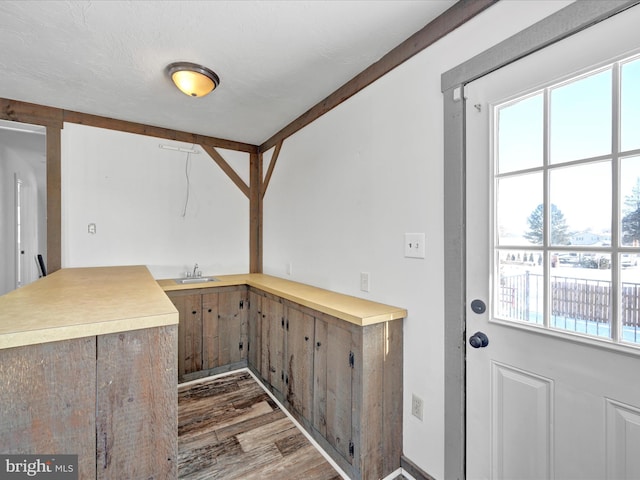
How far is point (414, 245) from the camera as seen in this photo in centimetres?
170

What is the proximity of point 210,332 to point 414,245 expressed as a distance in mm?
2247

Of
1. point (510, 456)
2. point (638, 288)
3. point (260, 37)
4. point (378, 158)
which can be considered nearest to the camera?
point (638, 288)

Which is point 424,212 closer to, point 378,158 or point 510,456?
point 378,158

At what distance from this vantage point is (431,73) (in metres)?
1.62

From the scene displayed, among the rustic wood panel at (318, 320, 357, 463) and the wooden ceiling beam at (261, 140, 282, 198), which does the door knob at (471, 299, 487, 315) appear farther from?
Result: the wooden ceiling beam at (261, 140, 282, 198)

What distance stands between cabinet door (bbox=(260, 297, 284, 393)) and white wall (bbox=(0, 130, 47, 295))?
315 cm

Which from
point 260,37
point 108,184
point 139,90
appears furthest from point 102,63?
point 108,184

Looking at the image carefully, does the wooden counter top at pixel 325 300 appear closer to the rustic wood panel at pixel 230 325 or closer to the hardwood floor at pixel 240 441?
the rustic wood panel at pixel 230 325

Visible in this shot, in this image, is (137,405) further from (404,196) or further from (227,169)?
(227,169)

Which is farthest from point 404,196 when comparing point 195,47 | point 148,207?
point 148,207

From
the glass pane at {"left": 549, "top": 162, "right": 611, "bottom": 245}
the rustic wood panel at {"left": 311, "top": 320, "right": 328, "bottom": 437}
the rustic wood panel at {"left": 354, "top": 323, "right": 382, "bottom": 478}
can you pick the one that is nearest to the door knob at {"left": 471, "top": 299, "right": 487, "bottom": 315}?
the glass pane at {"left": 549, "top": 162, "right": 611, "bottom": 245}

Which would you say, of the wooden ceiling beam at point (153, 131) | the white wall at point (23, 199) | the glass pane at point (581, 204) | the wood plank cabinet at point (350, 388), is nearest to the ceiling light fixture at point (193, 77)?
the wooden ceiling beam at point (153, 131)

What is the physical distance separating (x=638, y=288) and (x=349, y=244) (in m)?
1.52

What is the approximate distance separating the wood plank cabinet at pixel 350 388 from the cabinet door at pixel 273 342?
0.20 meters
